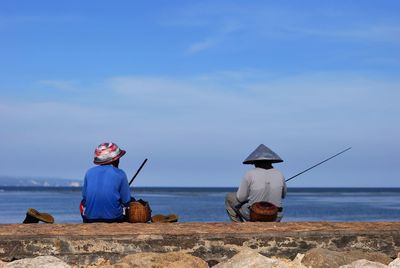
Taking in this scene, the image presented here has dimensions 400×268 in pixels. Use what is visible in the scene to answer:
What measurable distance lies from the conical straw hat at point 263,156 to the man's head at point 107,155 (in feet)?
5.63

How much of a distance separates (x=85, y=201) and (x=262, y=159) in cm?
218

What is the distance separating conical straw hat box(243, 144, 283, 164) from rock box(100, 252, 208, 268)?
2.65 m

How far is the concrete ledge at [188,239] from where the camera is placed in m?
7.29

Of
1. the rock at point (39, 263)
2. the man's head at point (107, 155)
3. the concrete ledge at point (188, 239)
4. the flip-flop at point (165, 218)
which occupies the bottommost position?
the rock at point (39, 263)

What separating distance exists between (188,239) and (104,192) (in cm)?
132

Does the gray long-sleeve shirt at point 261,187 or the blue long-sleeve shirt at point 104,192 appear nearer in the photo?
the blue long-sleeve shirt at point 104,192

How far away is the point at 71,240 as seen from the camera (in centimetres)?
731

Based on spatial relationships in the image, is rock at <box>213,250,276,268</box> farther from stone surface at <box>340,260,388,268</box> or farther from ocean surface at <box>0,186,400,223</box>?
ocean surface at <box>0,186,400,223</box>

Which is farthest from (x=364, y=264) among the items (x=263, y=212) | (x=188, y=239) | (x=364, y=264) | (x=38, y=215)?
(x=38, y=215)

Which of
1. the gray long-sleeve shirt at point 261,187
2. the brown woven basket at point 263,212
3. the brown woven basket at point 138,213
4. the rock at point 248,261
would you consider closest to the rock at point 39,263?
the rock at point 248,261

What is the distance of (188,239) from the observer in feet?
24.6

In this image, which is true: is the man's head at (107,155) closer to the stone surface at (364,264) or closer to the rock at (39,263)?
the rock at (39,263)

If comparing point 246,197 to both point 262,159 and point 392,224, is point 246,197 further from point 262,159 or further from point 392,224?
point 392,224

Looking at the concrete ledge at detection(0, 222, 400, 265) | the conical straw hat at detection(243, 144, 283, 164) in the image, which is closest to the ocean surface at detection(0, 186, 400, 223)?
the conical straw hat at detection(243, 144, 283, 164)
